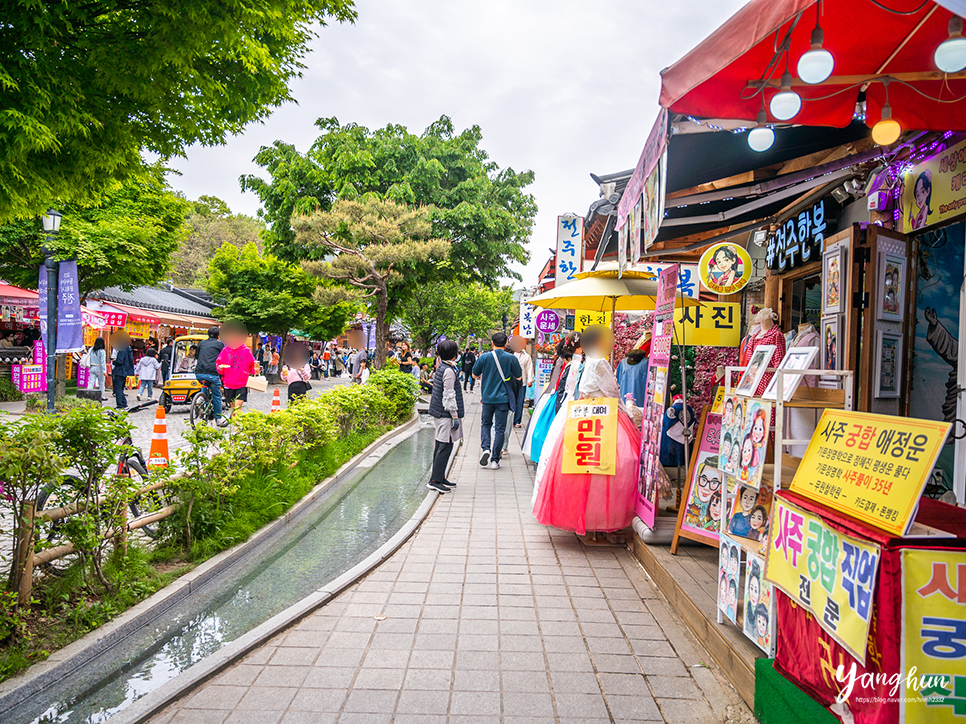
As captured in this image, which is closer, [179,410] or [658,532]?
[658,532]

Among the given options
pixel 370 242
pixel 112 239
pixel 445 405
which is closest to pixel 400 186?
pixel 370 242

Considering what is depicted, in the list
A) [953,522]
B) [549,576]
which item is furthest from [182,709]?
[953,522]

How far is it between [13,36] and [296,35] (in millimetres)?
1898

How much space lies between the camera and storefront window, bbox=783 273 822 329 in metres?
5.95

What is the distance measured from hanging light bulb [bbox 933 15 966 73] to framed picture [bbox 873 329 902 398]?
1.58 m

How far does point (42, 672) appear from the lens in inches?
119

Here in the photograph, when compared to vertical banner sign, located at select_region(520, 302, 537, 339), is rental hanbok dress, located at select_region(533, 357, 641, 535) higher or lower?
lower

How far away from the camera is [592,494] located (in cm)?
545

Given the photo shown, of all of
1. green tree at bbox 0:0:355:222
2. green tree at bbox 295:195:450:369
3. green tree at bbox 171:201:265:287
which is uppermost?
green tree at bbox 171:201:265:287

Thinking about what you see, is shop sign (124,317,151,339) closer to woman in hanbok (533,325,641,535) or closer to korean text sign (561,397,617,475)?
woman in hanbok (533,325,641,535)

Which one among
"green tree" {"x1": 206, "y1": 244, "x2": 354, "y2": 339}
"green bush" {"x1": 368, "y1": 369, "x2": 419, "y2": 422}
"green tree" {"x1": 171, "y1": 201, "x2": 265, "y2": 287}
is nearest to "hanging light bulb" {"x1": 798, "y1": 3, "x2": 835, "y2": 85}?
"green bush" {"x1": 368, "y1": 369, "x2": 419, "y2": 422}

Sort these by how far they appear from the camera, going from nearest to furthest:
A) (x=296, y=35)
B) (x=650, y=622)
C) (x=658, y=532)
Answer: (x=650, y=622), (x=296, y=35), (x=658, y=532)

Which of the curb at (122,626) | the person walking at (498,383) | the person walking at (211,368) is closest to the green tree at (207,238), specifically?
the person walking at (211,368)

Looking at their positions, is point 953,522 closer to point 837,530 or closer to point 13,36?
point 837,530
